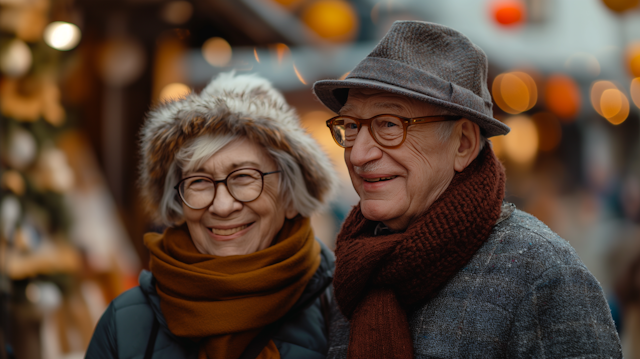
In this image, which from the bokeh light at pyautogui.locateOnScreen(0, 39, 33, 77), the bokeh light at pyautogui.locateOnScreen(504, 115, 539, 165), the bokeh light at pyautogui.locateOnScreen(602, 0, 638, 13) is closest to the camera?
the bokeh light at pyautogui.locateOnScreen(0, 39, 33, 77)

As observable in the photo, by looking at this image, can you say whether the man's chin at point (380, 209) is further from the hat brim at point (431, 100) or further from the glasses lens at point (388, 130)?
the hat brim at point (431, 100)

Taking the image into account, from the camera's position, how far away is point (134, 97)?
215 inches

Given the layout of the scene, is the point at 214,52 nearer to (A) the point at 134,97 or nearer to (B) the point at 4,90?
(A) the point at 134,97

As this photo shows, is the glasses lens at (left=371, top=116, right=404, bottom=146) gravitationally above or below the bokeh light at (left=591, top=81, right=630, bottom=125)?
above

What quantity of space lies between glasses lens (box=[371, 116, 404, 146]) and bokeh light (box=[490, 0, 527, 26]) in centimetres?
594

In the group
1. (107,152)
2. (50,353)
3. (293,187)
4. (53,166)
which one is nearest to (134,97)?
(107,152)

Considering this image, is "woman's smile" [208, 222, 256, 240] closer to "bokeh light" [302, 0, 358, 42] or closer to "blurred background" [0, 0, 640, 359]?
"blurred background" [0, 0, 640, 359]

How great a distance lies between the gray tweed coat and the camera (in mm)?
1336

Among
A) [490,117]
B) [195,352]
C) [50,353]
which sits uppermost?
[490,117]

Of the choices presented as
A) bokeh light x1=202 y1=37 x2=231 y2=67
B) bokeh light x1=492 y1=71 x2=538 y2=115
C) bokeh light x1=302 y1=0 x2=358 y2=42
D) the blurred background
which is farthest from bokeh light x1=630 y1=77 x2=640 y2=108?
bokeh light x1=202 y1=37 x2=231 y2=67

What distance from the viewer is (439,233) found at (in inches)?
59.4

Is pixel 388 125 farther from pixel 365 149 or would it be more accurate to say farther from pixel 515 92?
pixel 515 92

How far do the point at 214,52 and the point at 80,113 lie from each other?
1.77m

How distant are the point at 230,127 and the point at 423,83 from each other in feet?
2.64
